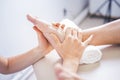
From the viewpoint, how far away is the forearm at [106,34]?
3.32 feet

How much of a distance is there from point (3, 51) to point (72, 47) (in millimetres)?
742

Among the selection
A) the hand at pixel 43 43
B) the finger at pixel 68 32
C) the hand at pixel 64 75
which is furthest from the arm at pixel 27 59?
the hand at pixel 64 75

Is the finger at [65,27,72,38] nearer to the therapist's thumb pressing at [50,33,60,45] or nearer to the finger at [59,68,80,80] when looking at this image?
the therapist's thumb pressing at [50,33,60,45]

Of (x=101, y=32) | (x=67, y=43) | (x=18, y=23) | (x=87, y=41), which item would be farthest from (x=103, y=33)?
(x=18, y=23)

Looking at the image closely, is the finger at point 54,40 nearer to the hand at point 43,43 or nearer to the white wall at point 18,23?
the hand at point 43,43

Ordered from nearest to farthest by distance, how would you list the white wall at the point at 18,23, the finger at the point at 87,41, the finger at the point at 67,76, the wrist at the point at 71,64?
the finger at the point at 67,76 → the wrist at the point at 71,64 → the finger at the point at 87,41 → the white wall at the point at 18,23

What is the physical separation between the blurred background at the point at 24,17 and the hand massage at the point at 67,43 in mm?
489

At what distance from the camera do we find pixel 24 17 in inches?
65.9

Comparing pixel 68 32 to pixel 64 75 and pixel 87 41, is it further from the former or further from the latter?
pixel 64 75

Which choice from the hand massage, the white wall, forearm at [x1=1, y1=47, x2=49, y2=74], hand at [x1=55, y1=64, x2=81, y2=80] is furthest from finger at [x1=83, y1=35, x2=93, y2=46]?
the white wall

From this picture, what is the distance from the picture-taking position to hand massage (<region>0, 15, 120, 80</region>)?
2.94ft

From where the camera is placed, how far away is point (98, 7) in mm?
2773

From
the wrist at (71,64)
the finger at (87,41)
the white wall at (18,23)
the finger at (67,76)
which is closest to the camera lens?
the finger at (67,76)

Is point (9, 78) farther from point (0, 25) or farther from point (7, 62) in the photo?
point (7, 62)
